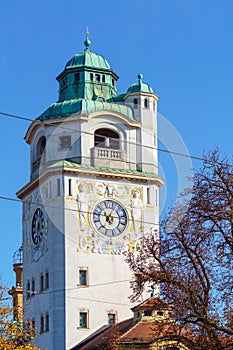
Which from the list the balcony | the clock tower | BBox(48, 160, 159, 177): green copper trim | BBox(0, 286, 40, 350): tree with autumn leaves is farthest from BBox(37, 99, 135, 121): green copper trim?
BBox(0, 286, 40, 350): tree with autumn leaves

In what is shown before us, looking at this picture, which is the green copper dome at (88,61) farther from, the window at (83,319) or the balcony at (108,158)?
the window at (83,319)

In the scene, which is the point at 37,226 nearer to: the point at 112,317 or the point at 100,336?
the point at 112,317

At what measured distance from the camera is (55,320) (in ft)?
251

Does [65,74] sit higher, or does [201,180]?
[65,74]

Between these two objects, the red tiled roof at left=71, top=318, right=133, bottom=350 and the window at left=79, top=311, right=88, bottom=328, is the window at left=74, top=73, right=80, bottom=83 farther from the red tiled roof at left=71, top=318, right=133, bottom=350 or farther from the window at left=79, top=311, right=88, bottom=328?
the red tiled roof at left=71, top=318, right=133, bottom=350

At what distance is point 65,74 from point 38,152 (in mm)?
6042

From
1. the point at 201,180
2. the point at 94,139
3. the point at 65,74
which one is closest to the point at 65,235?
the point at 94,139

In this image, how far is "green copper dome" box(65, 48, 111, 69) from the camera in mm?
83562

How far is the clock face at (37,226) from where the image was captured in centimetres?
8062

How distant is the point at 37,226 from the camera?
268 ft

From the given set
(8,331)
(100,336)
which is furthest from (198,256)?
(100,336)

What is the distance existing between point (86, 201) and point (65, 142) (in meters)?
4.44

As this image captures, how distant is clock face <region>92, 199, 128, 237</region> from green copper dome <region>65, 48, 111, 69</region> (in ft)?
34.8

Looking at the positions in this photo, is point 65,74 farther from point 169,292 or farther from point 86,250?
point 169,292
